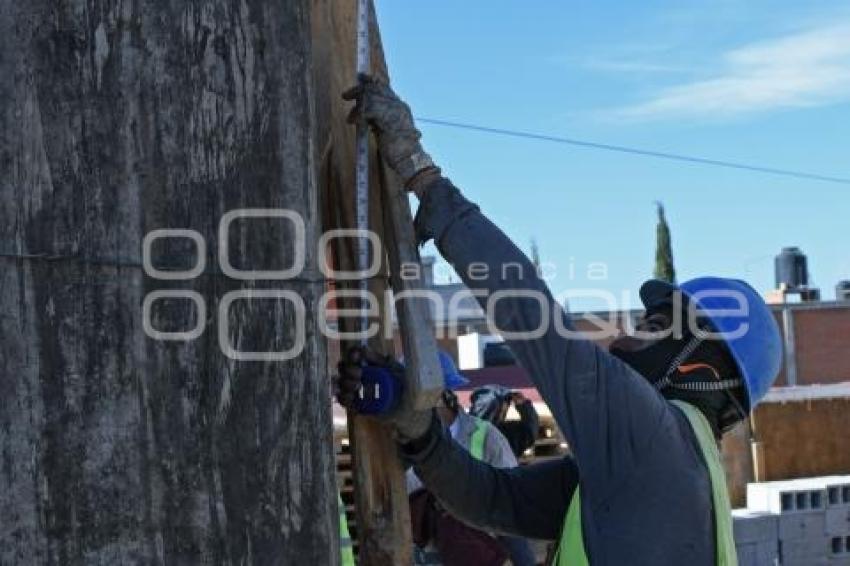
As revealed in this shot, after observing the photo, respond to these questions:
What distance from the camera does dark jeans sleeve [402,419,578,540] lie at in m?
2.78

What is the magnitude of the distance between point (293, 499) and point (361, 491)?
52 centimetres

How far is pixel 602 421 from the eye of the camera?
219 centimetres

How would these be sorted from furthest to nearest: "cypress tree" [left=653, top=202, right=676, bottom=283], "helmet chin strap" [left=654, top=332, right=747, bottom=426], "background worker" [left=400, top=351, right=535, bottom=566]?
"cypress tree" [left=653, top=202, right=676, bottom=283], "background worker" [left=400, top=351, right=535, bottom=566], "helmet chin strap" [left=654, top=332, right=747, bottom=426]

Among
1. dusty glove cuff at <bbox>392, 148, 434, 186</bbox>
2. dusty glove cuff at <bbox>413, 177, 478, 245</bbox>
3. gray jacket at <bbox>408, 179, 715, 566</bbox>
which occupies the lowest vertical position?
gray jacket at <bbox>408, 179, 715, 566</bbox>

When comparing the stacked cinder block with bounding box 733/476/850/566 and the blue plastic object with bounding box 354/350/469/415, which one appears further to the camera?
the stacked cinder block with bounding box 733/476/850/566

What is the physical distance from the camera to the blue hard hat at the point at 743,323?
261 centimetres

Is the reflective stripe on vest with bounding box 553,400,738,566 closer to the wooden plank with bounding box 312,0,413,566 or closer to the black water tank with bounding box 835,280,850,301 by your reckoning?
the wooden plank with bounding box 312,0,413,566

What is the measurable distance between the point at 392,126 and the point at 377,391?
18.5 inches

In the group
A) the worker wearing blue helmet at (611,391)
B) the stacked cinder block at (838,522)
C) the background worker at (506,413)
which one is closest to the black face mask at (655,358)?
the worker wearing blue helmet at (611,391)

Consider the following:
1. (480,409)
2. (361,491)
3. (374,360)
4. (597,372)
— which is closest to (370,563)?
(361,491)

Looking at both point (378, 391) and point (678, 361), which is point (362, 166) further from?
point (678, 361)

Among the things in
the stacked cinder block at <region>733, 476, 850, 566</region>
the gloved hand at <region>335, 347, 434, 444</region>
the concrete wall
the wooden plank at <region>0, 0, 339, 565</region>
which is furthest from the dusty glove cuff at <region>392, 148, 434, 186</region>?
the concrete wall

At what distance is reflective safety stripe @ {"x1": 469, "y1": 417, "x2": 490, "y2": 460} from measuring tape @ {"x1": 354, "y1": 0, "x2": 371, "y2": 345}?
3979mm

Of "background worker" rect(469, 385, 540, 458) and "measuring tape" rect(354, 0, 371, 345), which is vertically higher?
"measuring tape" rect(354, 0, 371, 345)
